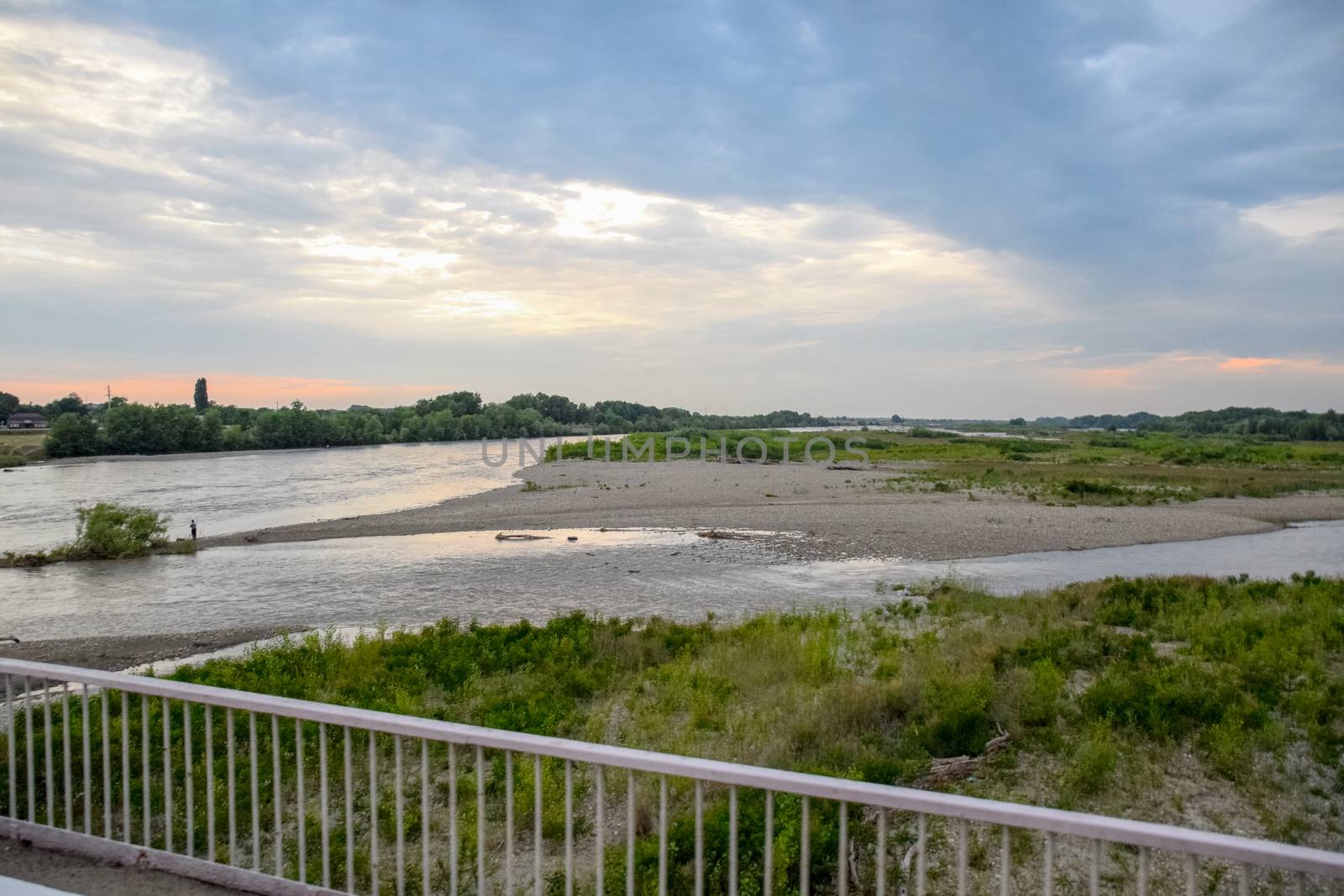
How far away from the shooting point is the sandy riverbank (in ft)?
88.2

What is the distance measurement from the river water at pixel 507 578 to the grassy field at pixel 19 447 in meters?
75.9

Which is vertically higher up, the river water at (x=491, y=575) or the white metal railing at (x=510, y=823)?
the white metal railing at (x=510, y=823)

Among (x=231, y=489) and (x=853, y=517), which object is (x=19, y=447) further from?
(x=853, y=517)

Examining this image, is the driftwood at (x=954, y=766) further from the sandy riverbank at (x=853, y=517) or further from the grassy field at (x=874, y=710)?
Result: the sandy riverbank at (x=853, y=517)

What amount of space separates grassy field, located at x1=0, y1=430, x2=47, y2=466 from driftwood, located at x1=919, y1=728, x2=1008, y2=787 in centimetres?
10033

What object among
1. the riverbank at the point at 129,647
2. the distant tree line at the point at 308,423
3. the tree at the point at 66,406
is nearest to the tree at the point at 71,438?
the distant tree line at the point at 308,423

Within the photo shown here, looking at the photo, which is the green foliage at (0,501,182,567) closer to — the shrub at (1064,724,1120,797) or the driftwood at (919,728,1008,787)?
the driftwood at (919,728,1008,787)

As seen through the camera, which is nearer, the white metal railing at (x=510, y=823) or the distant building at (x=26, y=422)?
the white metal railing at (x=510, y=823)

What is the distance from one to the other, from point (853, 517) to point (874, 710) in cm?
2510

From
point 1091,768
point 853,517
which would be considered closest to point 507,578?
point 1091,768

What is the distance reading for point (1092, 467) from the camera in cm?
6181

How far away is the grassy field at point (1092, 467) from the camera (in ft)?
140

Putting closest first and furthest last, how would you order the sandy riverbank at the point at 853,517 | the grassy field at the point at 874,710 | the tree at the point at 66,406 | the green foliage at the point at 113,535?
1. the grassy field at the point at 874,710
2. the green foliage at the point at 113,535
3. the sandy riverbank at the point at 853,517
4. the tree at the point at 66,406

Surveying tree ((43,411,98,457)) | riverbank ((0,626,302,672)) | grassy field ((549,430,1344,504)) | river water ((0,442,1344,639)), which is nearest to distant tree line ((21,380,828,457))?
tree ((43,411,98,457))
